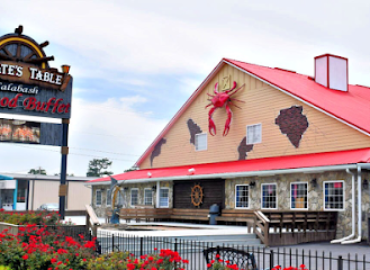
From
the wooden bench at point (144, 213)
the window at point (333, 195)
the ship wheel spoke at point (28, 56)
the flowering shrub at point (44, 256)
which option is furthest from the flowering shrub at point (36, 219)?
the window at point (333, 195)

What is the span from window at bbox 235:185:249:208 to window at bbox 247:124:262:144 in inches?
105

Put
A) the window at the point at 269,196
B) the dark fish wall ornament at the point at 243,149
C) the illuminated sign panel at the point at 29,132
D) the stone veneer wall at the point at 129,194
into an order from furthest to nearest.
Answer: the stone veneer wall at the point at 129,194 → the dark fish wall ornament at the point at 243,149 → the window at the point at 269,196 → the illuminated sign panel at the point at 29,132

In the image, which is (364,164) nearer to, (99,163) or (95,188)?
(95,188)

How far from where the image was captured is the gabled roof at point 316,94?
24047 millimetres

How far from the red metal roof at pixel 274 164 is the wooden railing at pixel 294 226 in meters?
2.17

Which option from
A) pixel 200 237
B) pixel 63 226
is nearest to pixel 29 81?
pixel 63 226

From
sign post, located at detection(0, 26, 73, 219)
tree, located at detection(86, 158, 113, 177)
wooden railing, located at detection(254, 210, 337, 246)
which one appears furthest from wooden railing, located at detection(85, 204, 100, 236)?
tree, located at detection(86, 158, 113, 177)

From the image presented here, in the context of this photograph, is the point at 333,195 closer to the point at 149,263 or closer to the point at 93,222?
the point at 93,222

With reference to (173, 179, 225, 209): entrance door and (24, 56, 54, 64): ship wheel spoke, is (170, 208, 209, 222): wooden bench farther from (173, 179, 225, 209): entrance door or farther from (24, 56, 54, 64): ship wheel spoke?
(24, 56, 54, 64): ship wheel spoke

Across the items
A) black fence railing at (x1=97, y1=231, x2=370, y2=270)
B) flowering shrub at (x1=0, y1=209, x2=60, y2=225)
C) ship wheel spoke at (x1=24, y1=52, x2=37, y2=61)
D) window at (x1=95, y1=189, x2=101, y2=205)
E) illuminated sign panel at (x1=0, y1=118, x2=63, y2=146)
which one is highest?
ship wheel spoke at (x1=24, y1=52, x2=37, y2=61)

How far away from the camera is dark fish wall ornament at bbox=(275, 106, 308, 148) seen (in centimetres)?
2545

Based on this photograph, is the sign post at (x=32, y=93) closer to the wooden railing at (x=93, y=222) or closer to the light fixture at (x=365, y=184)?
the wooden railing at (x=93, y=222)

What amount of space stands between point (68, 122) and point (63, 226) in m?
6.11

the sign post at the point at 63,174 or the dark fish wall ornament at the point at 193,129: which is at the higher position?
the dark fish wall ornament at the point at 193,129
